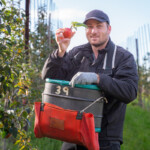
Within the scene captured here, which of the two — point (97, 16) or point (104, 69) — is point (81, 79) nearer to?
point (104, 69)

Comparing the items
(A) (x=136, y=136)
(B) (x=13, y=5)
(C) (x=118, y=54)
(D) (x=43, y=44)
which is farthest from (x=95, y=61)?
(A) (x=136, y=136)

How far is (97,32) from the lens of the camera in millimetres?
2232

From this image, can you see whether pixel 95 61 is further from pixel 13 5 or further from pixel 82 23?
pixel 13 5

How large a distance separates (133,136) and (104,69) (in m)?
3.72

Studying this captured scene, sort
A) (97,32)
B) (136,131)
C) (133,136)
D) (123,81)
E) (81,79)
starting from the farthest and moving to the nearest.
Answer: (136,131) → (133,136) → (97,32) → (123,81) → (81,79)

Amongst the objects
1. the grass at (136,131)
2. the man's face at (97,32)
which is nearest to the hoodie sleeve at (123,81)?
the man's face at (97,32)

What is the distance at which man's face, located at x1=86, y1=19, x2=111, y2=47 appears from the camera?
2238mm

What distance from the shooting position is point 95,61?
2.19 meters

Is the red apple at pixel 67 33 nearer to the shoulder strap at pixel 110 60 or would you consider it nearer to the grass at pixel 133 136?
the shoulder strap at pixel 110 60

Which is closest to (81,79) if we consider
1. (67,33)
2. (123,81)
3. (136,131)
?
(123,81)

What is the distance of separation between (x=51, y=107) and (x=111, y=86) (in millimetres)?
459

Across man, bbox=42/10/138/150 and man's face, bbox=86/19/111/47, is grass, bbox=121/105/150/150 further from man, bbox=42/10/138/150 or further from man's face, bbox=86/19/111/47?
man's face, bbox=86/19/111/47

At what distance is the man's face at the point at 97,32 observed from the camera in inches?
88.1

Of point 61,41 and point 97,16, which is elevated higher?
point 97,16
